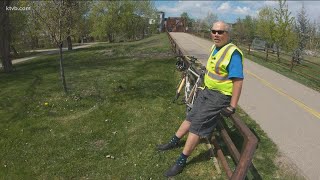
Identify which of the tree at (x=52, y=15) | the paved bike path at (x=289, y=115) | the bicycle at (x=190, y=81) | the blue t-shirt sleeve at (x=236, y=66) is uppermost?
the tree at (x=52, y=15)

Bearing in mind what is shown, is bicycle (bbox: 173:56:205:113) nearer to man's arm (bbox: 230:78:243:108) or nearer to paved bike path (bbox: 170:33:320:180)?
paved bike path (bbox: 170:33:320:180)

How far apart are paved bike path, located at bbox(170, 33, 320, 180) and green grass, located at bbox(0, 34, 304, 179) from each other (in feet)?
1.35

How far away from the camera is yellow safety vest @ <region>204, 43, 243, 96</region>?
16.6 feet

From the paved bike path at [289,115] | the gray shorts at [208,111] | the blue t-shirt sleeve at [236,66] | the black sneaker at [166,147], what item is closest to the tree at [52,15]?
the black sneaker at [166,147]

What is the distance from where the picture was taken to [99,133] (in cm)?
809

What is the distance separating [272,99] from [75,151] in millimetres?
6867

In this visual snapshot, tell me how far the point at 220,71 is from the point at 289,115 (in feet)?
16.6

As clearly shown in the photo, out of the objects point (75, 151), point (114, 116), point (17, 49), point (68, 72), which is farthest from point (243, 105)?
point (17, 49)

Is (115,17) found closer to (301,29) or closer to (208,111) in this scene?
(301,29)

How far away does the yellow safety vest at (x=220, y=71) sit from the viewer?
16.6 ft

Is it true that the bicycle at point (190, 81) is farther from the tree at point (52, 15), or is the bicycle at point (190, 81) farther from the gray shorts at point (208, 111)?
the tree at point (52, 15)

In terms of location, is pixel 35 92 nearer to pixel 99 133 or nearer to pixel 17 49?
pixel 99 133

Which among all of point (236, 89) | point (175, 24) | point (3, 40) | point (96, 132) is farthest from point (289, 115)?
point (175, 24)

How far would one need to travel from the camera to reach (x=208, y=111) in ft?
17.7
